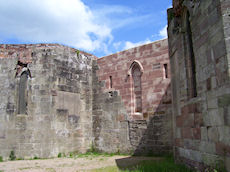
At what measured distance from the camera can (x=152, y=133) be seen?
9.73 m

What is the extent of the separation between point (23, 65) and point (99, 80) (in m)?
3.59

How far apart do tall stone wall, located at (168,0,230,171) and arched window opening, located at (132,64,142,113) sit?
3.55 meters

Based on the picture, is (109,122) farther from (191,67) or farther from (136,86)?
(191,67)

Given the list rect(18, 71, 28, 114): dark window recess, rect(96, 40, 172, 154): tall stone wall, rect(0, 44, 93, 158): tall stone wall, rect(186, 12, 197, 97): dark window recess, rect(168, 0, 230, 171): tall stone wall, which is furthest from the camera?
rect(18, 71, 28, 114): dark window recess

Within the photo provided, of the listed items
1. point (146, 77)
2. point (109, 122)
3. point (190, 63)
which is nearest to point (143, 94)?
point (146, 77)

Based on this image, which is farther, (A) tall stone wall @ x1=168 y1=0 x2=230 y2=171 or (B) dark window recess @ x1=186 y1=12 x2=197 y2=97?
(B) dark window recess @ x1=186 y1=12 x2=197 y2=97

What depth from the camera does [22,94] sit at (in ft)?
34.2

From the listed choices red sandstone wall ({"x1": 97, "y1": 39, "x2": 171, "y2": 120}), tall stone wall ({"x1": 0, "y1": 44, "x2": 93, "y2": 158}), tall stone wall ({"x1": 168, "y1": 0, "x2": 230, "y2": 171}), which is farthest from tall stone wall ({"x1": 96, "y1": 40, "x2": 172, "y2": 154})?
tall stone wall ({"x1": 168, "y1": 0, "x2": 230, "y2": 171})

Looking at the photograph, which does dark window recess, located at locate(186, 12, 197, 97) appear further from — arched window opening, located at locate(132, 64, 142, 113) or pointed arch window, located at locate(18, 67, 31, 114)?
pointed arch window, located at locate(18, 67, 31, 114)

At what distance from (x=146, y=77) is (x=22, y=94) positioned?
534 cm

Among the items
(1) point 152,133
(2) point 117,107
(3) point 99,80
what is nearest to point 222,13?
(1) point 152,133

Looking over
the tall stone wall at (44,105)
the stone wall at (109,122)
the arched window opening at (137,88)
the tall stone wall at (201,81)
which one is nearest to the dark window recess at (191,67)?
the tall stone wall at (201,81)

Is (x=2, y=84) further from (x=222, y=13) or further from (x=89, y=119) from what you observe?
(x=222, y=13)

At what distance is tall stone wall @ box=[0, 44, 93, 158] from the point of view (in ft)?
32.6
